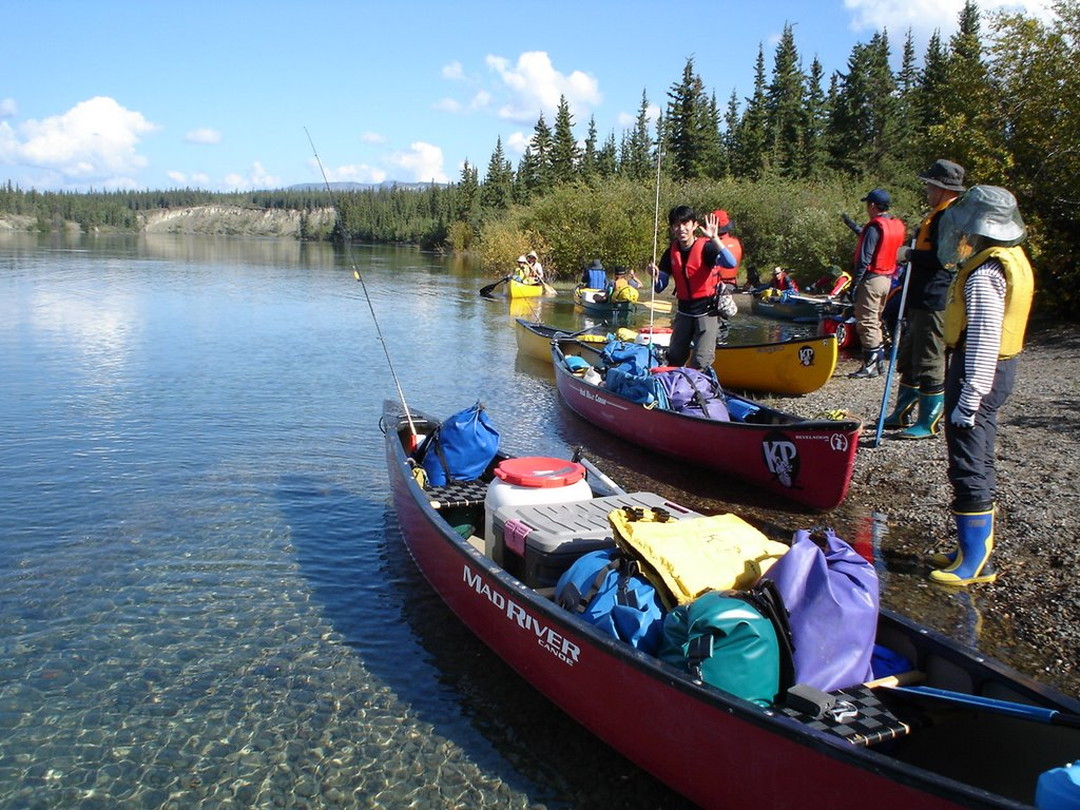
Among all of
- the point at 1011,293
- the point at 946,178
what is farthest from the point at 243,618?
the point at 946,178

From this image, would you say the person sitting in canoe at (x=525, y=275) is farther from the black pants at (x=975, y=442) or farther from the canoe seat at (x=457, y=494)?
the black pants at (x=975, y=442)

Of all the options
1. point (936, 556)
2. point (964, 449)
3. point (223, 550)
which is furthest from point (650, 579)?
point (223, 550)

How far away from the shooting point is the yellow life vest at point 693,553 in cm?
409

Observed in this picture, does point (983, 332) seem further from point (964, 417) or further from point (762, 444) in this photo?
point (762, 444)

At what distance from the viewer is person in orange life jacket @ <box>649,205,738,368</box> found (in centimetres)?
963

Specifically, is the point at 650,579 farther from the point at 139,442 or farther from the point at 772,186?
the point at 772,186

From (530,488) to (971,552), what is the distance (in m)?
2.96

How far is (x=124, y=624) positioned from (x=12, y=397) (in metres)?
8.23

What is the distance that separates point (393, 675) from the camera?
5.32 metres

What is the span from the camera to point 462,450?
7.09 m

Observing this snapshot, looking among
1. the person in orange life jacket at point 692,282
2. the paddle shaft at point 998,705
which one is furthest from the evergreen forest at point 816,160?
the paddle shaft at point 998,705

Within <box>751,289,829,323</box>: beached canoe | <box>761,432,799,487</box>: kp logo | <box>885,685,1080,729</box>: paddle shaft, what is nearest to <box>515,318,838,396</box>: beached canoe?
<box>761,432,799,487</box>: kp logo

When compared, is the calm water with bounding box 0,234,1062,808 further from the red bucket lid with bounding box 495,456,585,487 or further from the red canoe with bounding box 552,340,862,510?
the red bucket lid with bounding box 495,456,585,487

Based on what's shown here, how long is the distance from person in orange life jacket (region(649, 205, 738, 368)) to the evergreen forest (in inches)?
22.1
